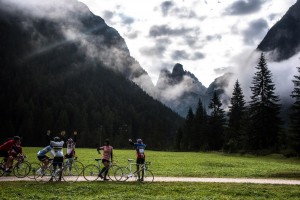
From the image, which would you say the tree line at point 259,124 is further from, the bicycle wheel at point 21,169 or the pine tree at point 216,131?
the bicycle wheel at point 21,169

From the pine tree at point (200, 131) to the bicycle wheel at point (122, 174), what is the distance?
90.3 meters

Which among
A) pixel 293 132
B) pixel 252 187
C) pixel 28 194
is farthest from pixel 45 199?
pixel 293 132

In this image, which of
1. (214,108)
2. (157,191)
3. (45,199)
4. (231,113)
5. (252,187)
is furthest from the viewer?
(214,108)

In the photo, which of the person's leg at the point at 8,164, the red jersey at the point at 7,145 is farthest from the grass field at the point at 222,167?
the red jersey at the point at 7,145

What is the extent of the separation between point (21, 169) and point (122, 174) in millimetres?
7376

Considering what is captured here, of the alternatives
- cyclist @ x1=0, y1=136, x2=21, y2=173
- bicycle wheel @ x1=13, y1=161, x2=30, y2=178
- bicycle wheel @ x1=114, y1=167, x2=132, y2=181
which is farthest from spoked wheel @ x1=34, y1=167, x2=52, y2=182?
bicycle wheel @ x1=114, y1=167, x2=132, y2=181

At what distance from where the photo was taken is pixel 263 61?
85062 millimetres

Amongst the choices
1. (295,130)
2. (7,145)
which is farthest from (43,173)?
(295,130)

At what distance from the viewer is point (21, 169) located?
25.4 metres

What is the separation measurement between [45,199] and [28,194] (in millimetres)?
1567

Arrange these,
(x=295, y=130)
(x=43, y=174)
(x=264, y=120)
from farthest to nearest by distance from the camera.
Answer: (x=264, y=120) < (x=295, y=130) < (x=43, y=174)

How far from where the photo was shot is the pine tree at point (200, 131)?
115 m

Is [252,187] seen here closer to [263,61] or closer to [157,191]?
[157,191]

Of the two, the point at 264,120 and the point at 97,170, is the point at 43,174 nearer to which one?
the point at 97,170
